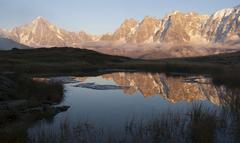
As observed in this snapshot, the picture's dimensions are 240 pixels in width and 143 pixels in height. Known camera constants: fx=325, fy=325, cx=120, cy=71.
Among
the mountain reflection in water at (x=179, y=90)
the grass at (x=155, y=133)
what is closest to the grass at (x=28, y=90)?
the grass at (x=155, y=133)

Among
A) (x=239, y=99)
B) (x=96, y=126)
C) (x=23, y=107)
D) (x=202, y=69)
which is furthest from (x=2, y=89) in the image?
(x=202, y=69)

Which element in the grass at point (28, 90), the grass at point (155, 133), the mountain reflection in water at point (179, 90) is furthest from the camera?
the mountain reflection in water at point (179, 90)

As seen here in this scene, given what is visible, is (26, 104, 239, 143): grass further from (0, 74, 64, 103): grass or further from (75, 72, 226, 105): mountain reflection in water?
(75, 72, 226, 105): mountain reflection in water

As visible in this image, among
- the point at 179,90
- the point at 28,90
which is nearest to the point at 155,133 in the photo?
the point at 28,90

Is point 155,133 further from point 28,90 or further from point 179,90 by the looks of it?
point 179,90

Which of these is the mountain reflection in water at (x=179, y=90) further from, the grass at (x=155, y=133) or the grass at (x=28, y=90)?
the grass at (x=155, y=133)

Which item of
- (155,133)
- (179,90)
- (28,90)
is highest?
(28,90)

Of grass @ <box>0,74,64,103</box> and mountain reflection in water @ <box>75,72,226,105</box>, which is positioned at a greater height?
grass @ <box>0,74,64,103</box>

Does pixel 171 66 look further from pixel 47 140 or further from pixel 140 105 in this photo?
pixel 47 140

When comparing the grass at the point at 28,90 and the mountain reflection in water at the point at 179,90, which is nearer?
the grass at the point at 28,90

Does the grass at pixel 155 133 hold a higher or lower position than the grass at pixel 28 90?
lower

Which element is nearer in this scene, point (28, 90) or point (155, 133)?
point (155, 133)

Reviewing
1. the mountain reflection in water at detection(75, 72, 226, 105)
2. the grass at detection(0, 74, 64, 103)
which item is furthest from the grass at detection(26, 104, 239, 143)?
the mountain reflection in water at detection(75, 72, 226, 105)

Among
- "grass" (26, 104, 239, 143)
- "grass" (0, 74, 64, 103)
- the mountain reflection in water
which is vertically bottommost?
"grass" (26, 104, 239, 143)
